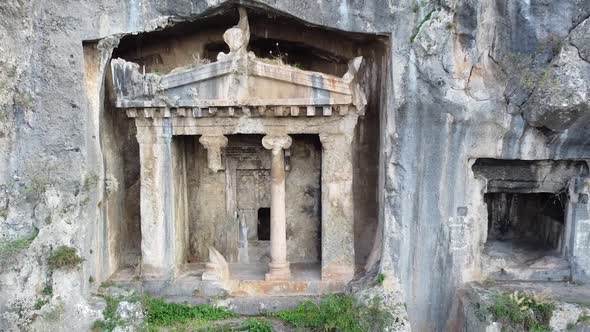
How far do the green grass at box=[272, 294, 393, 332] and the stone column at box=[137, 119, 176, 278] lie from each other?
262 centimetres

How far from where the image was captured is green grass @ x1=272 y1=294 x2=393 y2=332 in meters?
8.26

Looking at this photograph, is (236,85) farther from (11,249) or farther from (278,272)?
(11,249)

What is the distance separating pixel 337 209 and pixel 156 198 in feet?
10.7

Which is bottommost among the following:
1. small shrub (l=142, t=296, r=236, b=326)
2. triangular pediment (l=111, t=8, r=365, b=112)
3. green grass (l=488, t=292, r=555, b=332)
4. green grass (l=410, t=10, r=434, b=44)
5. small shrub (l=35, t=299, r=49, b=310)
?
small shrub (l=142, t=296, r=236, b=326)

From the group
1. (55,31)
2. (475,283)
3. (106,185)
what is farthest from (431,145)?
(55,31)

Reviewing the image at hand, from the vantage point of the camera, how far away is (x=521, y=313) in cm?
803

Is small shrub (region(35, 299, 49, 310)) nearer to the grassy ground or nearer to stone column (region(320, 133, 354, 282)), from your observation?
the grassy ground

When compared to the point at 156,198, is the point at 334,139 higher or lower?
higher

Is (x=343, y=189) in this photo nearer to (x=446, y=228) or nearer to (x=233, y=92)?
(x=446, y=228)

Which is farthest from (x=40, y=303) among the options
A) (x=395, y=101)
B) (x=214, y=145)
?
(x=395, y=101)

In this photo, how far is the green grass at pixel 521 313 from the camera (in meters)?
8.03

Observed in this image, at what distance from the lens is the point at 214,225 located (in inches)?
424

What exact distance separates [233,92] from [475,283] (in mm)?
5414

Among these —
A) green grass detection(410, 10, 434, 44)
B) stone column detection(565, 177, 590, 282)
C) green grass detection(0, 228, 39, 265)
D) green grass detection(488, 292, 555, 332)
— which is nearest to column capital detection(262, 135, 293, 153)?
green grass detection(410, 10, 434, 44)
